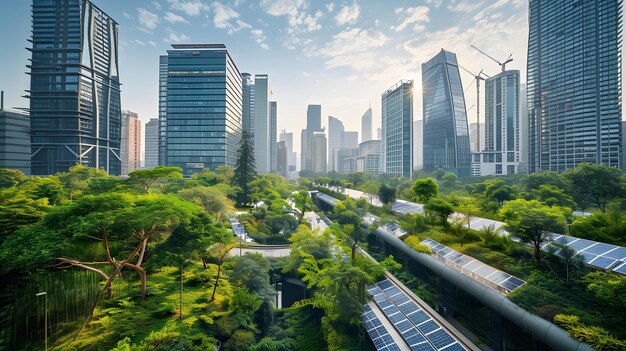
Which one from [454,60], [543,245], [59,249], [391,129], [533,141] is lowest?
[543,245]

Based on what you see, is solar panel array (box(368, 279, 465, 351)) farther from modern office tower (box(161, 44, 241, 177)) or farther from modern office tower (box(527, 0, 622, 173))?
modern office tower (box(527, 0, 622, 173))

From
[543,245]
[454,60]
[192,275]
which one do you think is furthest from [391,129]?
[192,275]

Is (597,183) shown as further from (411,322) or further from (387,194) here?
(411,322)

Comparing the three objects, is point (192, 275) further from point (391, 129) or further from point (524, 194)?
point (391, 129)

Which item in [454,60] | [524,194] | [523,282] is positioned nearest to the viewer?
[523,282]

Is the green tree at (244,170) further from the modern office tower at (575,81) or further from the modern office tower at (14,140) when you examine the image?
the modern office tower at (575,81)

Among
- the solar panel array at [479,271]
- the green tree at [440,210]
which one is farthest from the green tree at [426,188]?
the solar panel array at [479,271]
